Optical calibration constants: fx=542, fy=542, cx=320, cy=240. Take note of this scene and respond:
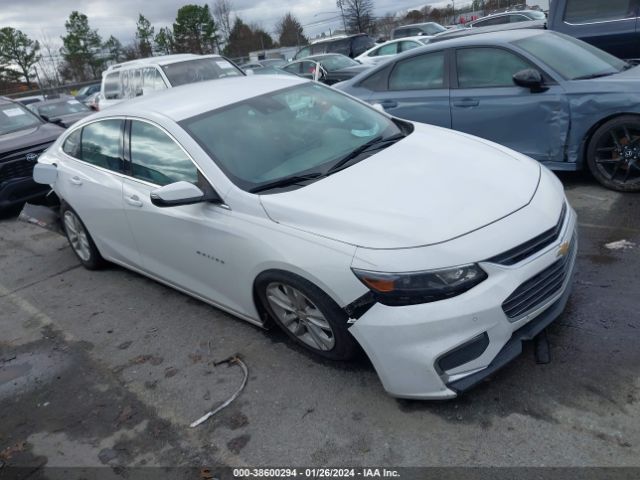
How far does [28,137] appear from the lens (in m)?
7.86

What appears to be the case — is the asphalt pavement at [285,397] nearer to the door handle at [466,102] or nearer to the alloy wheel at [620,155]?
the alloy wheel at [620,155]

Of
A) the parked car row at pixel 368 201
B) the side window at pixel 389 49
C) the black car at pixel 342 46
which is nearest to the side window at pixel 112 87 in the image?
the parked car row at pixel 368 201

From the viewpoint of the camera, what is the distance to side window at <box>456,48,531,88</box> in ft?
18.0

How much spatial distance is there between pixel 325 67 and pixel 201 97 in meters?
11.2

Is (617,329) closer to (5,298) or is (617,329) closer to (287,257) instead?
(287,257)

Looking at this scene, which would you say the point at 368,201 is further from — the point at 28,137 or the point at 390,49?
the point at 390,49

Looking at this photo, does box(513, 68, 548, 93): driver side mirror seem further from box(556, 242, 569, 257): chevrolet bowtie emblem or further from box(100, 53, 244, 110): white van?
box(100, 53, 244, 110): white van

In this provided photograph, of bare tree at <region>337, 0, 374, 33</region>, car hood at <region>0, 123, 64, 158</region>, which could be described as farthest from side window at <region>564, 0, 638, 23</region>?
bare tree at <region>337, 0, 374, 33</region>

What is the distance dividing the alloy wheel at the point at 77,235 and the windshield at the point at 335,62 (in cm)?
1047

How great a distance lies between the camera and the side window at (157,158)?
3520mm

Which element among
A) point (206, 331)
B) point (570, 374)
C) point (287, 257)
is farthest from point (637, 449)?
point (206, 331)

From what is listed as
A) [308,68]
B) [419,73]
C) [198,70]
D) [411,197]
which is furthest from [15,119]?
[308,68]

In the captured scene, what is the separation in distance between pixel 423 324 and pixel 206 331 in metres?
1.88

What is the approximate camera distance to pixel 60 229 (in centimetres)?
565
